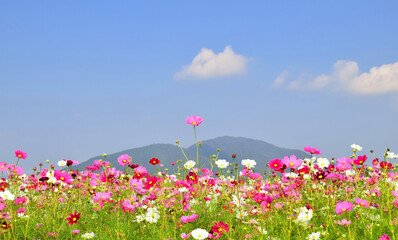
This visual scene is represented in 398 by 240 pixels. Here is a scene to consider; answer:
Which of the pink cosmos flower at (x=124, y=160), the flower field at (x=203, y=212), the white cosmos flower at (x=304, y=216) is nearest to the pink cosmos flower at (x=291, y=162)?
the flower field at (x=203, y=212)

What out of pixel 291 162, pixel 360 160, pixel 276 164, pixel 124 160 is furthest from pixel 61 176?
pixel 360 160

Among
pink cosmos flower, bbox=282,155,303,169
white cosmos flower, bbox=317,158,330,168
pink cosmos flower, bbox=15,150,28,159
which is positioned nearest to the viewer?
pink cosmos flower, bbox=282,155,303,169

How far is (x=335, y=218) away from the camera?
445 centimetres

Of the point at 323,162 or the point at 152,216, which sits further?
the point at 323,162

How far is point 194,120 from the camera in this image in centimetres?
443

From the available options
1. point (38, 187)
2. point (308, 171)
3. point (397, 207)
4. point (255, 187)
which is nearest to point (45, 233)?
point (38, 187)

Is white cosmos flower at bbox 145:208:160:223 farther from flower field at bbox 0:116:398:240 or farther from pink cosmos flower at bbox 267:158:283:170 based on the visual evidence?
pink cosmos flower at bbox 267:158:283:170

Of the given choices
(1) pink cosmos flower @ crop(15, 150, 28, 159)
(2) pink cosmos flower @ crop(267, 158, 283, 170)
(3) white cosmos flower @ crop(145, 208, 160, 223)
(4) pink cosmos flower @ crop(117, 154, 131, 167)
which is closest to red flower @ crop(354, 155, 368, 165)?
(2) pink cosmos flower @ crop(267, 158, 283, 170)

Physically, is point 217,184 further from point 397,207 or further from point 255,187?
point 397,207

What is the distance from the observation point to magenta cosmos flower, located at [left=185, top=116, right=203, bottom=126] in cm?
441

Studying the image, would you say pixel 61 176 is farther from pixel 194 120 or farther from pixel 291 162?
pixel 291 162

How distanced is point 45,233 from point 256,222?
2160 millimetres

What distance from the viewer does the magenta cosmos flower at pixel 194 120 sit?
441cm

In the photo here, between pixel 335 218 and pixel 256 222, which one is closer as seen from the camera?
pixel 256 222
